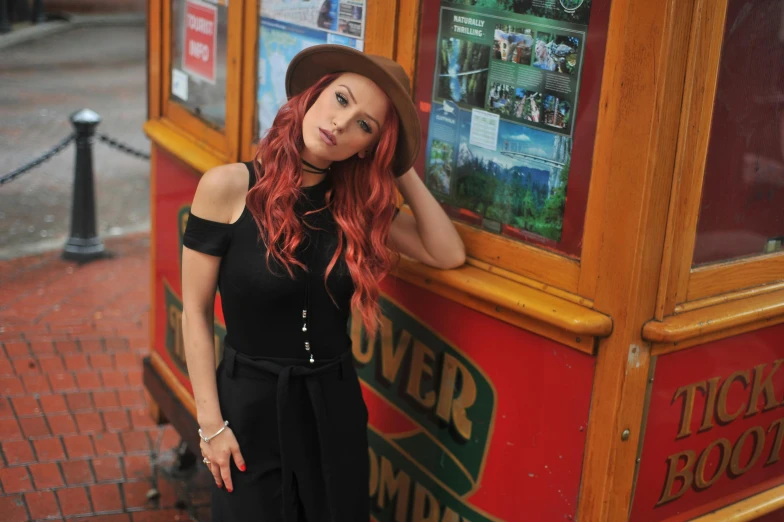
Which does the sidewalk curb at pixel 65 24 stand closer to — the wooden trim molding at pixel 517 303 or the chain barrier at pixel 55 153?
the chain barrier at pixel 55 153

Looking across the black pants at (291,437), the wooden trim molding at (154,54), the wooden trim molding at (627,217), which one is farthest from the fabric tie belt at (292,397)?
the wooden trim molding at (154,54)

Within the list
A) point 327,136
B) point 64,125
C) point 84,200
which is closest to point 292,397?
point 327,136

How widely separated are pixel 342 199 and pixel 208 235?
1.17ft

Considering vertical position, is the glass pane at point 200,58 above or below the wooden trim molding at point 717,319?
above

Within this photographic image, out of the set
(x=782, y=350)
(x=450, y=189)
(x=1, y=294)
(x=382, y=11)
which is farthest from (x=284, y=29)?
(x=1, y=294)

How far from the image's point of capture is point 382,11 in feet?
9.30

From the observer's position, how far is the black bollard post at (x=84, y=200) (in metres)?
6.86

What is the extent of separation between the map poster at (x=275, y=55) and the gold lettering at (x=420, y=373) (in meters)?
1.03

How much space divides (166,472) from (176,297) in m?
0.81

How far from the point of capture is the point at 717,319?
241cm

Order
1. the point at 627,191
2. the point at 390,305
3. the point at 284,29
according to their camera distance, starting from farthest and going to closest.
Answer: the point at 284,29
the point at 390,305
the point at 627,191

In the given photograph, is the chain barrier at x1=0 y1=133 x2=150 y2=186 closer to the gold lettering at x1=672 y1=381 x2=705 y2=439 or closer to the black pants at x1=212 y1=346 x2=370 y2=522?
the black pants at x1=212 y1=346 x2=370 y2=522

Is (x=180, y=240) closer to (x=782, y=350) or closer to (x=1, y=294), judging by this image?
(x=782, y=350)

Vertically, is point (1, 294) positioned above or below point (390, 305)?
below
